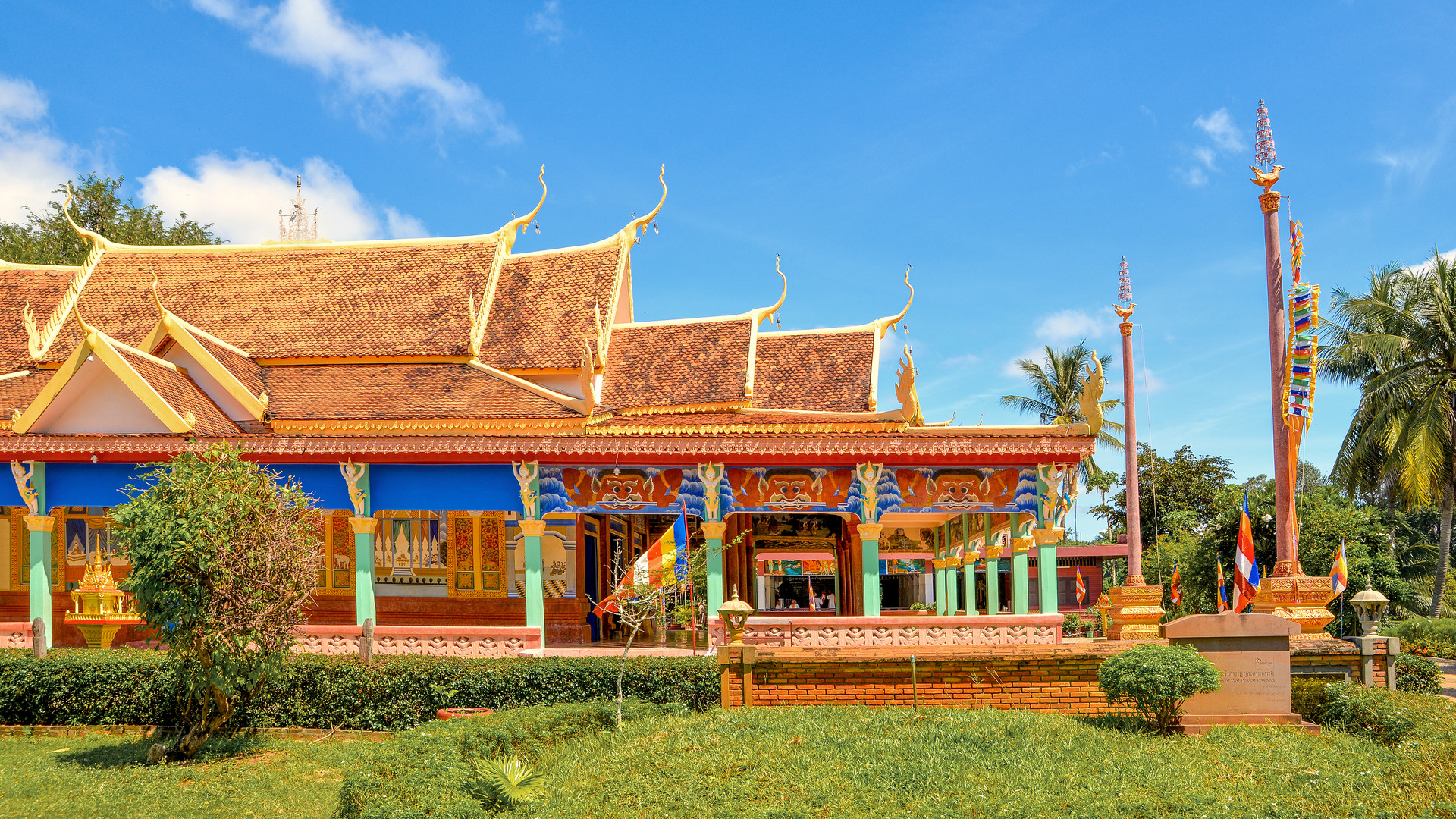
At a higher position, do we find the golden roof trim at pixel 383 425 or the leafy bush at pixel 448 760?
the golden roof trim at pixel 383 425

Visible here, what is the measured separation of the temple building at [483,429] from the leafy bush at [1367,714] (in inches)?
227

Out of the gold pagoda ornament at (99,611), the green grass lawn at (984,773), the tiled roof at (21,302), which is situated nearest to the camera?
the green grass lawn at (984,773)

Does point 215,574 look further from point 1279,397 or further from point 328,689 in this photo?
point 1279,397

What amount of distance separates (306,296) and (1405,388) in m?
29.3

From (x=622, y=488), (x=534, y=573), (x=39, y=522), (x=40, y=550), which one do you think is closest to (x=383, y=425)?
(x=534, y=573)

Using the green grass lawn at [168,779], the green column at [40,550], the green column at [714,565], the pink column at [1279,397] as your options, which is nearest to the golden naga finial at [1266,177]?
the pink column at [1279,397]

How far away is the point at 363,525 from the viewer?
1717 centimetres

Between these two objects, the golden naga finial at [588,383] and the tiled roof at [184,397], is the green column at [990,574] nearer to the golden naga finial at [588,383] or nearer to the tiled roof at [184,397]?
the golden naga finial at [588,383]

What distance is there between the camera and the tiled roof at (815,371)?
74.6 feet

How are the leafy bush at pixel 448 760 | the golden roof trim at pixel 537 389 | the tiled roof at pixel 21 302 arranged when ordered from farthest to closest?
the tiled roof at pixel 21 302 < the golden roof trim at pixel 537 389 < the leafy bush at pixel 448 760

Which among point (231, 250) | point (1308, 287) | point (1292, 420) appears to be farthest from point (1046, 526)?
point (231, 250)

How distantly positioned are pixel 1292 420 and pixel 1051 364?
35.2 metres

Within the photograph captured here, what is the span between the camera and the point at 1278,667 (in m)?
10.4

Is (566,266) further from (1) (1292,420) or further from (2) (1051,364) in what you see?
(2) (1051,364)
